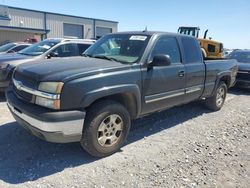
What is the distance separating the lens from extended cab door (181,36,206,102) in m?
5.25

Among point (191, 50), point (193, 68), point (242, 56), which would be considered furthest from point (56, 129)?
point (242, 56)

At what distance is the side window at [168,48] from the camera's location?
458cm

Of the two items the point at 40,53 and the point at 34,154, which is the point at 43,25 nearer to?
the point at 40,53

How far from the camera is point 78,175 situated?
337cm

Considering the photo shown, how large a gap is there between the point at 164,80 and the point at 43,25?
33127mm

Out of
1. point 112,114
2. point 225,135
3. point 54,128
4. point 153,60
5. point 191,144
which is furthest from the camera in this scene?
point 225,135

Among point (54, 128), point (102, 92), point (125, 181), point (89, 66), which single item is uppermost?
point (89, 66)

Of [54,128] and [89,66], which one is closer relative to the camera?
[54,128]

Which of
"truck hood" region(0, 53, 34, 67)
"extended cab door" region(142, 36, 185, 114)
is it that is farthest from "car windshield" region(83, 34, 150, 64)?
"truck hood" region(0, 53, 34, 67)

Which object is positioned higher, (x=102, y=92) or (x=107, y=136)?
(x=102, y=92)

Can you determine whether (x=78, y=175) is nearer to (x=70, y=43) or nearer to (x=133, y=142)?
(x=133, y=142)

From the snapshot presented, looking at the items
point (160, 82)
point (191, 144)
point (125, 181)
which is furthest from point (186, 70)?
point (125, 181)

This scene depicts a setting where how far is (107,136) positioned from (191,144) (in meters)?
1.61

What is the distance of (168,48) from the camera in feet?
16.1
